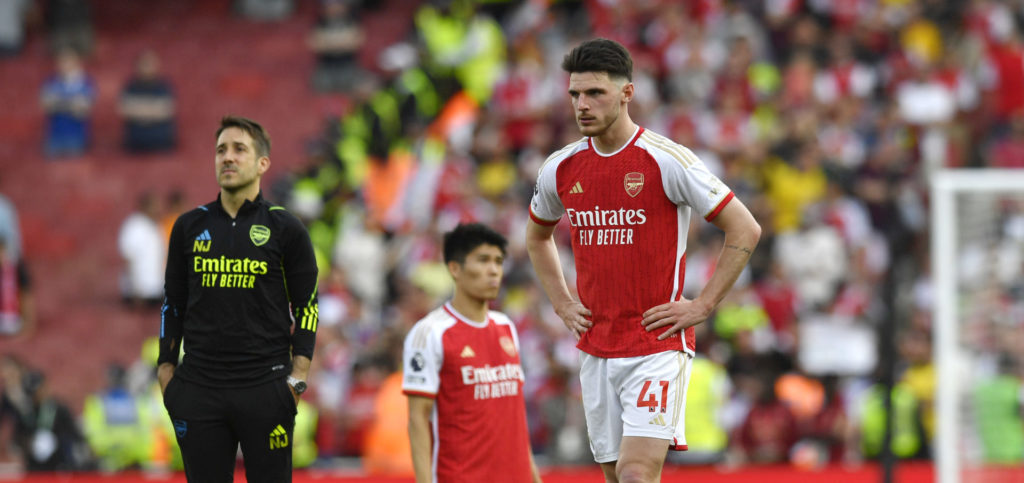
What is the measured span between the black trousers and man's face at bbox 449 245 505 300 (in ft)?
4.00

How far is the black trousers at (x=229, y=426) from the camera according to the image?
6961 mm

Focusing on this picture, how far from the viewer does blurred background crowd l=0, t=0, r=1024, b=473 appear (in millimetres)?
13766

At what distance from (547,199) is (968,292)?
4661mm

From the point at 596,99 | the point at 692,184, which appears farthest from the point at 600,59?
the point at 692,184

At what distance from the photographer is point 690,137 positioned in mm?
16594

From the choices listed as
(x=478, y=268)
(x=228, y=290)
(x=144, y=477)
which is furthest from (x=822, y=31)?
(x=228, y=290)

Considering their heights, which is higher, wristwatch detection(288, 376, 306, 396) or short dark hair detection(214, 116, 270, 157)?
short dark hair detection(214, 116, 270, 157)

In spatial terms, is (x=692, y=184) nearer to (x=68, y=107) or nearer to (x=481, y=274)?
(x=481, y=274)

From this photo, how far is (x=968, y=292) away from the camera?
10539 millimetres

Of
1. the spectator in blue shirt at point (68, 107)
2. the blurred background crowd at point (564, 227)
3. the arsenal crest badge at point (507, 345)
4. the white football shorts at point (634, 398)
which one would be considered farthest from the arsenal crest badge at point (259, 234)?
the spectator in blue shirt at point (68, 107)

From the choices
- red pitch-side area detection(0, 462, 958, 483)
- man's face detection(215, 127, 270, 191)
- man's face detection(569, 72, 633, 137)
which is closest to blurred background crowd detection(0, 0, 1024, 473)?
red pitch-side area detection(0, 462, 958, 483)

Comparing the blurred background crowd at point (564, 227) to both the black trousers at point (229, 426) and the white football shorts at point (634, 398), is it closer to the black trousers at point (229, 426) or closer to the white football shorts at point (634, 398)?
the white football shorts at point (634, 398)

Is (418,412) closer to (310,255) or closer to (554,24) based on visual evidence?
(310,255)

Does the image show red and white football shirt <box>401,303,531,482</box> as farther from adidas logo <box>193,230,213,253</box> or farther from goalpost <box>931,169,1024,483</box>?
goalpost <box>931,169,1024,483</box>
